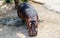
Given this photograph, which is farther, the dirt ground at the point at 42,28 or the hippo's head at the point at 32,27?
the dirt ground at the point at 42,28

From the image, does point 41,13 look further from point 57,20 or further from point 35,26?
point 35,26

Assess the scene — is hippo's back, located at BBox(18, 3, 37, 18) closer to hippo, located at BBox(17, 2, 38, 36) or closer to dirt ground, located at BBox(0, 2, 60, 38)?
hippo, located at BBox(17, 2, 38, 36)

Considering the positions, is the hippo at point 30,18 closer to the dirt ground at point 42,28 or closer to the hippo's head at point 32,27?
the hippo's head at point 32,27

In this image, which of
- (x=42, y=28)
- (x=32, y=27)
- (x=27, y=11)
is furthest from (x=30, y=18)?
(x=42, y=28)

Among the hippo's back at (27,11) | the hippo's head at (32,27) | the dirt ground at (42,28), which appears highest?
the hippo's back at (27,11)

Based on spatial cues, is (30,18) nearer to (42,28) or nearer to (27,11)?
(27,11)

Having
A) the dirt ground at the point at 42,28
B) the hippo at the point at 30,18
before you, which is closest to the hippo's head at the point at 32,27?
the hippo at the point at 30,18

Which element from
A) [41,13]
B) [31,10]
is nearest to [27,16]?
[31,10]

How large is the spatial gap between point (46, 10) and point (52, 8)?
31cm

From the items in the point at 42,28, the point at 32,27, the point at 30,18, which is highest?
the point at 30,18

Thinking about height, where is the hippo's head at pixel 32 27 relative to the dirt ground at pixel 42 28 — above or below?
above

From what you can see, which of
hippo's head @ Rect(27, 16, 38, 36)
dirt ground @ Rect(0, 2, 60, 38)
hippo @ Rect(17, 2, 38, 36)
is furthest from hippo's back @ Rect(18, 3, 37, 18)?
dirt ground @ Rect(0, 2, 60, 38)

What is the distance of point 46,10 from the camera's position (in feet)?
21.5

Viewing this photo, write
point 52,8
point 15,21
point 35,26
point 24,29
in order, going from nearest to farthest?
point 35,26
point 24,29
point 15,21
point 52,8
